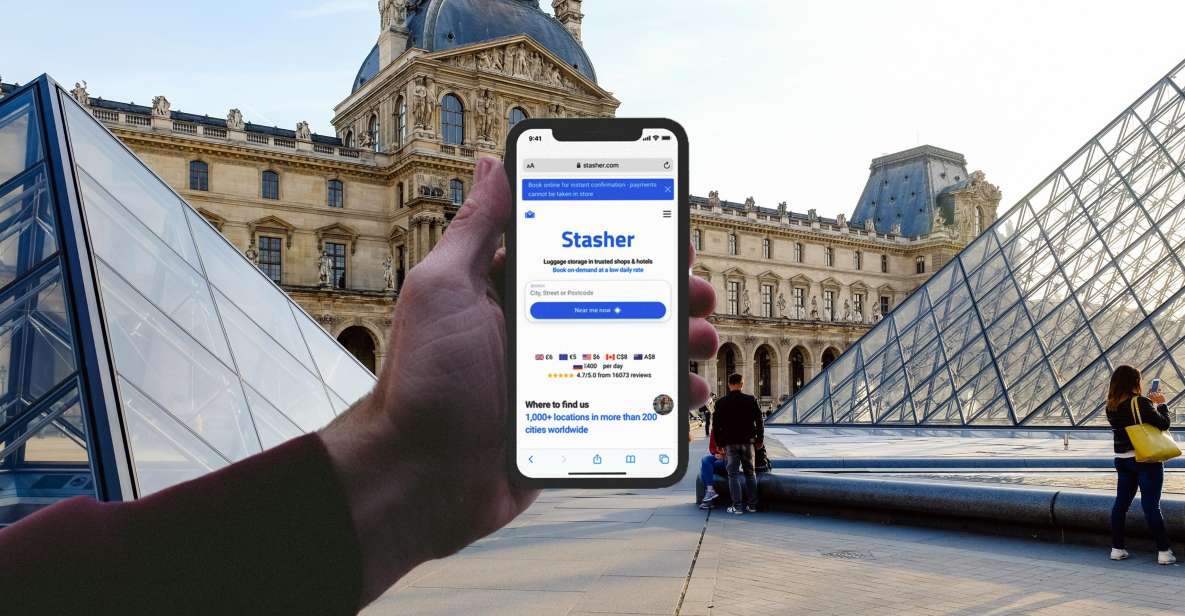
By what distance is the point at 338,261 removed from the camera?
47.5 metres

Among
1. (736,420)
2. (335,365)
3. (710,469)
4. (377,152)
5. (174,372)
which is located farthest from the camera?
(377,152)

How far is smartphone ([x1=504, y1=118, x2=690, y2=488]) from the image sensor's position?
6.35 ft

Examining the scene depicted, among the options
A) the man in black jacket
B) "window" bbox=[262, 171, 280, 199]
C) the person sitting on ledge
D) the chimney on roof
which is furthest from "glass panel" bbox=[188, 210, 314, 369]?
the chimney on roof

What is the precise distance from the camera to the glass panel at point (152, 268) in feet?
15.7

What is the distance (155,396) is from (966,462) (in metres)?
10.9

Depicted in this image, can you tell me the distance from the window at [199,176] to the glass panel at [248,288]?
3994 centimetres

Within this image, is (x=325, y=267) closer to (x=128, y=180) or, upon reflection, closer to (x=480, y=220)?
(x=128, y=180)

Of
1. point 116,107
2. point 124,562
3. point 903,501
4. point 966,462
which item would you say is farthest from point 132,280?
point 116,107

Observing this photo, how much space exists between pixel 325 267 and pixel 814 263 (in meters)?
36.5

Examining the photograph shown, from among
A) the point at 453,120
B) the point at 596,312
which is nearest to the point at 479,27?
the point at 453,120

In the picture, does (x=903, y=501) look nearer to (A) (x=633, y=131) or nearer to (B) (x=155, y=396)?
(B) (x=155, y=396)

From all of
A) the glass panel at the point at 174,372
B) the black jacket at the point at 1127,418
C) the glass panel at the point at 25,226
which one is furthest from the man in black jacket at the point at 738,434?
the glass panel at the point at 25,226

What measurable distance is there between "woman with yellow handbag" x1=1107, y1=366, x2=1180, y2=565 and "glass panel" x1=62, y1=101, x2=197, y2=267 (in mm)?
6462

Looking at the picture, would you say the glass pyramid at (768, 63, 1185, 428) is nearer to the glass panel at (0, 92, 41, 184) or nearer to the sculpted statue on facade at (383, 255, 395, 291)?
the glass panel at (0, 92, 41, 184)
